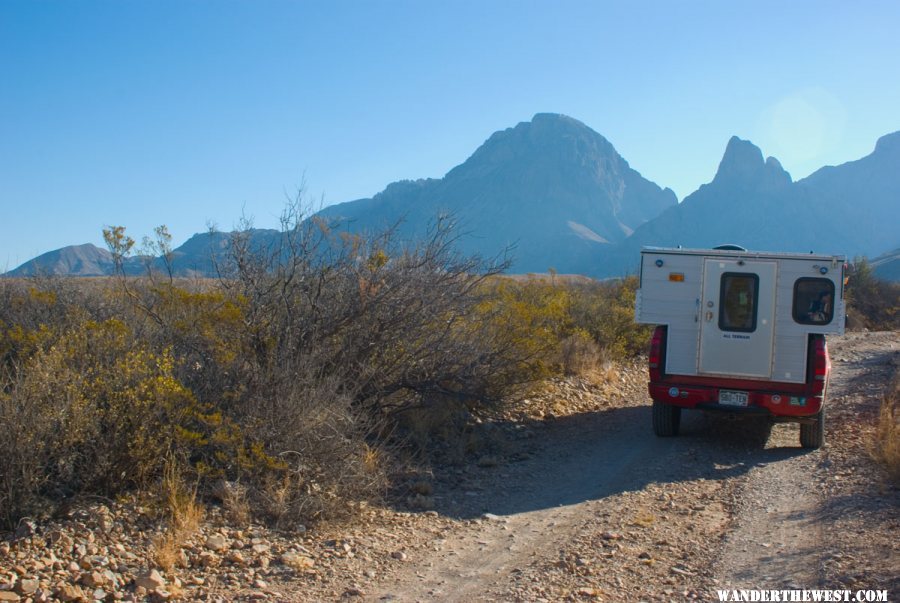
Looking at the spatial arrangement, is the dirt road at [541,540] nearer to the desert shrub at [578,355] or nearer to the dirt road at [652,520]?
the dirt road at [652,520]

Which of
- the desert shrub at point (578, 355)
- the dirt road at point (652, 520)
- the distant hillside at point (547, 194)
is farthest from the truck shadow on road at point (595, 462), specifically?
the distant hillside at point (547, 194)

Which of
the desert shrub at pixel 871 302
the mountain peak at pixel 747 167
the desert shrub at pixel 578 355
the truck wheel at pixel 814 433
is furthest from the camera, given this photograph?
the mountain peak at pixel 747 167

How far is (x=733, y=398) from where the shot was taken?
8758 mm

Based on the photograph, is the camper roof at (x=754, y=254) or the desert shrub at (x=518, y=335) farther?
the desert shrub at (x=518, y=335)

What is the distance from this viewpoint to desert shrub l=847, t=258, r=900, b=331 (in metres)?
29.1

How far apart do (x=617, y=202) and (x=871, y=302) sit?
5118 inches

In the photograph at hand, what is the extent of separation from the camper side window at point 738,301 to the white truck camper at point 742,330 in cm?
1

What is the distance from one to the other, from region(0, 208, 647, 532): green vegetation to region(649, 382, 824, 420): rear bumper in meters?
1.79

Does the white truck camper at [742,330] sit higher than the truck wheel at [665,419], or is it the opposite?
the white truck camper at [742,330]

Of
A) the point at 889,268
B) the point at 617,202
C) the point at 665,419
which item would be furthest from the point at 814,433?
the point at 617,202

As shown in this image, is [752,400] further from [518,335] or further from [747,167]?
[747,167]

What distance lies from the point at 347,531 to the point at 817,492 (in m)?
4.39

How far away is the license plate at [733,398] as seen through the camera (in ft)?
28.6

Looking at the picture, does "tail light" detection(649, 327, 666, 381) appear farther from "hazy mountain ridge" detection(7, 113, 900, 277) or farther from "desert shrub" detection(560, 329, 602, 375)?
"hazy mountain ridge" detection(7, 113, 900, 277)
